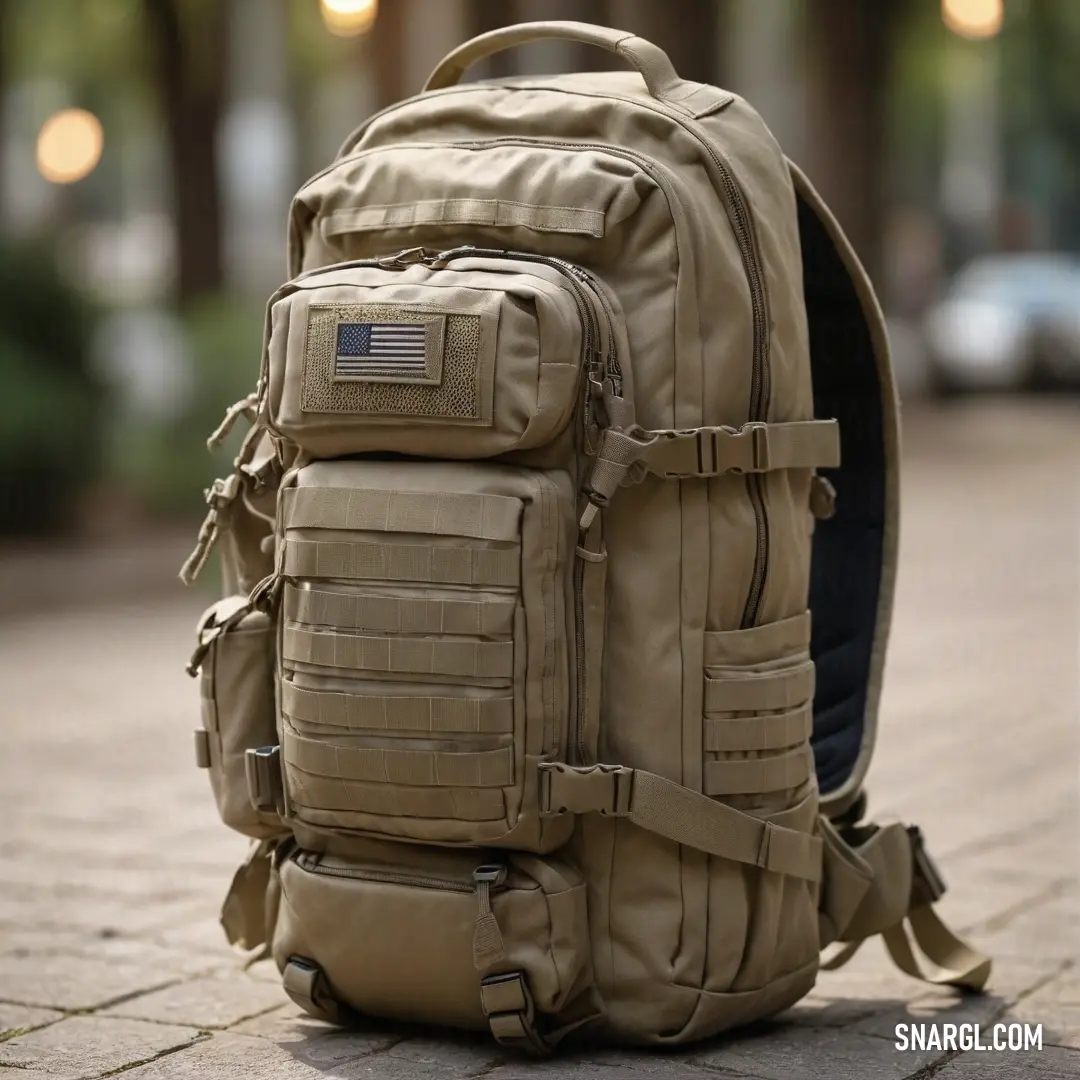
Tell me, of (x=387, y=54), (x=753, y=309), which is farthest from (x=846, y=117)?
(x=753, y=309)

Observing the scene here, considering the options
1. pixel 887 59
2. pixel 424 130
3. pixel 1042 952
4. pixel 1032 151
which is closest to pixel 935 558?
pixel 1042 952

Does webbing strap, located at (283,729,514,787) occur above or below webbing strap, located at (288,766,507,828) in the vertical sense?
above

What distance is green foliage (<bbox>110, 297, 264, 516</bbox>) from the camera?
12.0m

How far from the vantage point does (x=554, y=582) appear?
304 centimetres

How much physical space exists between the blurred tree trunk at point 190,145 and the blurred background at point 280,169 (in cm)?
2

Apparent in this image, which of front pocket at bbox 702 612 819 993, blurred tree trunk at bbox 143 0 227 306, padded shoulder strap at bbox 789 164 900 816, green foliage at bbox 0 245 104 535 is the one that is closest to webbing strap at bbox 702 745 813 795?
front pocket at bbox 702 612 819 993

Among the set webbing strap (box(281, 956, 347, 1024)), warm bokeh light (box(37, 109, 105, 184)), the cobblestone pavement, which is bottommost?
the cobblestone pavement

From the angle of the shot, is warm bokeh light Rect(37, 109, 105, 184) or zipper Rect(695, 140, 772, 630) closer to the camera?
zipper Rect(695, 140, 772, 630)

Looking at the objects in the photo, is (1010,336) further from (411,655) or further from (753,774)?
(411,655)

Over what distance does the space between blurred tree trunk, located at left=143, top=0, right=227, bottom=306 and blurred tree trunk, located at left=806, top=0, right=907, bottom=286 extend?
22.0 ft

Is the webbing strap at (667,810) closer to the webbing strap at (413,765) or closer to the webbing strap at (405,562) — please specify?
the webbing strap at (413,765)

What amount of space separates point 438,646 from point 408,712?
0.38 ft

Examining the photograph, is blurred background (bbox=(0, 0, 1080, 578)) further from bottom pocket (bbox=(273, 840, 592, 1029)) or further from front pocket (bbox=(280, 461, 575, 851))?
bottom pocket (bbox=(273, 840, 592, 1029))

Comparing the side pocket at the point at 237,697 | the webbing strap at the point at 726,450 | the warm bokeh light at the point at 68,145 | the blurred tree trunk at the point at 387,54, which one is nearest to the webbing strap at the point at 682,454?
the webbing strap at the point at 726,450
